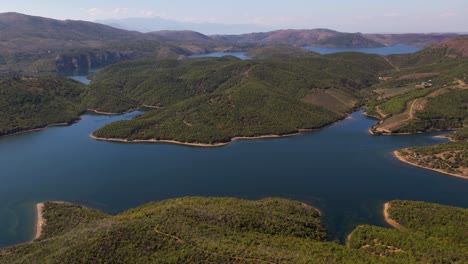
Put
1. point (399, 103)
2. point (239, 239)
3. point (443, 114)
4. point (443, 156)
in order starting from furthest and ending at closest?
1. point (399, 103)
2. point (443, 114)
3. point (443, 156)
4. point (239, 239)

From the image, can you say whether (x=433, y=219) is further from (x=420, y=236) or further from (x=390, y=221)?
(x=420, y=236)

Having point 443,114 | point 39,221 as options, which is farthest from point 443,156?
point 39,221

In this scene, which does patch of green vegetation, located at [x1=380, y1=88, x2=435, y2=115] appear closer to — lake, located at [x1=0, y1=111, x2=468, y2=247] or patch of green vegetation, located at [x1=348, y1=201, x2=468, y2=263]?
lake, located at [x1=0, y1=111, x2=468, y2=247]

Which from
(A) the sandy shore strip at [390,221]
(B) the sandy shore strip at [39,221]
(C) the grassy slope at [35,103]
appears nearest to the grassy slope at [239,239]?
(A) the sandy shore strip at [390,221]

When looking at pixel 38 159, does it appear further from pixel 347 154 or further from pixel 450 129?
pixel 450 129

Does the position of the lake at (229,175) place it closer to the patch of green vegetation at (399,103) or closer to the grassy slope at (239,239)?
the grassy slope at (239,239)

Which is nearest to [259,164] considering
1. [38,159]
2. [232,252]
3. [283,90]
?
[232,252]
